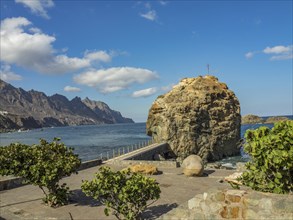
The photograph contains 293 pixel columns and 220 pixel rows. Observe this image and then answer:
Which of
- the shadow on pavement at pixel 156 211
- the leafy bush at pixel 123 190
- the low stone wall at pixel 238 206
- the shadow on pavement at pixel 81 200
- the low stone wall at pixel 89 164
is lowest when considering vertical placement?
the shadow on pavement at pixel 156 211

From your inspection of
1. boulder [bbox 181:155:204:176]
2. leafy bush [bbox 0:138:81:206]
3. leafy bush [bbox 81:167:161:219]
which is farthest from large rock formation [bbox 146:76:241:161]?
leafy bush [bbox 81:167:161:219]

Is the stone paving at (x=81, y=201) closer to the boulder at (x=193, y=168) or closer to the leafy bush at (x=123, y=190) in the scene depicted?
the boulder at (x=193, y=168)

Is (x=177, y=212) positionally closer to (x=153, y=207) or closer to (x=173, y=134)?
(x=153, y=207)

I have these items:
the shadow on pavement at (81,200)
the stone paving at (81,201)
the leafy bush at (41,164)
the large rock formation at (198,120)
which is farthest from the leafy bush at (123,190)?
the large rock formation at (198,120)

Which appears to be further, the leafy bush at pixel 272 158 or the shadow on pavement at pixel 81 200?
the shadow on pavement at pixel 81 200

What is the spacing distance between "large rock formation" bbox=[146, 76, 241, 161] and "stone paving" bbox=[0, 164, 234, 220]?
39.2 m

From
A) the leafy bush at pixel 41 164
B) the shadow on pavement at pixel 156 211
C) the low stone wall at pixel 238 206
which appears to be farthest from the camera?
the leafy bush at pixel 41 164

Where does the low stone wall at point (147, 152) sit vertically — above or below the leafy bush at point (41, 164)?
below

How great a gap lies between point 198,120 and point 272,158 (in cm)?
5918

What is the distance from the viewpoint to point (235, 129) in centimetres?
7162

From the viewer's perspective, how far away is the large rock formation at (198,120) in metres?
63.8

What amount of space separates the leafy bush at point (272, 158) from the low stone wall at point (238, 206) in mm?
952

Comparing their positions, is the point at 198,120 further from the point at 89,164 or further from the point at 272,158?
the point at 272,158

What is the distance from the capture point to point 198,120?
6644 cm
